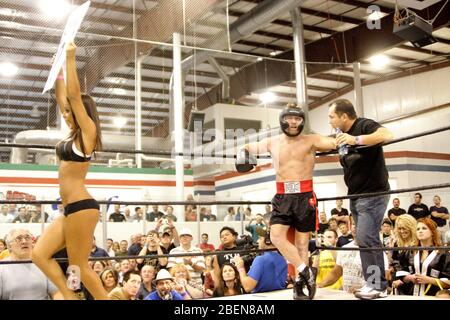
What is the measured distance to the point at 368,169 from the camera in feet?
9.82

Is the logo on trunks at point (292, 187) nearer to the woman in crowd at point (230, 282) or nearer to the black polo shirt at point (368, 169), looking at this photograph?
the black polo shirt at point (368, 169)

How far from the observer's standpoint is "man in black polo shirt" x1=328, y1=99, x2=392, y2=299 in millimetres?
2857

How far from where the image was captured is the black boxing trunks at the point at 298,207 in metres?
2.96

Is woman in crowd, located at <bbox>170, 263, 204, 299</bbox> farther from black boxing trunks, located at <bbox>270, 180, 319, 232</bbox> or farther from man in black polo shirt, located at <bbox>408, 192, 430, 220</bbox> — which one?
man in black polo shirt, located at <bbox>408, 192, 430, 220</bbox>

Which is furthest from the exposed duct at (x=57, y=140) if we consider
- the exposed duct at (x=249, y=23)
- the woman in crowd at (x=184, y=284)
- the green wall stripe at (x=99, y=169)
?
the woman in crowd at (x=184, y=284)

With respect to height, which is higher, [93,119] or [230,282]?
[93,119]

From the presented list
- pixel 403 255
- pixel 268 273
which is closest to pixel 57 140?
pixel 268 273

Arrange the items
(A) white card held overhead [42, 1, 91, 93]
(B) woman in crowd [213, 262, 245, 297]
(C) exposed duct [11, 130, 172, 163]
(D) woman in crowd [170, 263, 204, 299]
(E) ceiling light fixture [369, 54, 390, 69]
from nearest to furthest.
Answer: (A) white card held overhead [42, 1, 91, 93] < (B) woman in crowd [213, 262, 245, 297] < (D) woman in crowd [170, 263, 204, 299] < (C) exposed duct [11, 130, 172, 163] < (E) ceiling light fixture [369, 54, 390, 69]

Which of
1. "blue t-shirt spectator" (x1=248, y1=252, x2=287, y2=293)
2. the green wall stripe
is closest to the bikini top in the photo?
"blue t-shirt spectator" (x1=248, y1=252, x2=287, y2=293)

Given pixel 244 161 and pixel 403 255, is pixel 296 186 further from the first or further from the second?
pixel 403 255

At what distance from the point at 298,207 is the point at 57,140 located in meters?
5.71

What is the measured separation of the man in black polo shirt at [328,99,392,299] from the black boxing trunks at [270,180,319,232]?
10.9 inches

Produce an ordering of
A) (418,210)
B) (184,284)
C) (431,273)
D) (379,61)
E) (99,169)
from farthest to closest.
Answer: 1. (379,61)
2. (99,169)
3. (418,210)
4. (184,284)
5. (431,273)

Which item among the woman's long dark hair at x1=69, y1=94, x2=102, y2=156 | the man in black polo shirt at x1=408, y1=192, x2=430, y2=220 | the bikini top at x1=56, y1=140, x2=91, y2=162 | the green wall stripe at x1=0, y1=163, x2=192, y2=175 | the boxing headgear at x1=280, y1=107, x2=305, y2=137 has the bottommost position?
the man in black polo shirt at x1=408, y1=192, x2=430, y2=220
